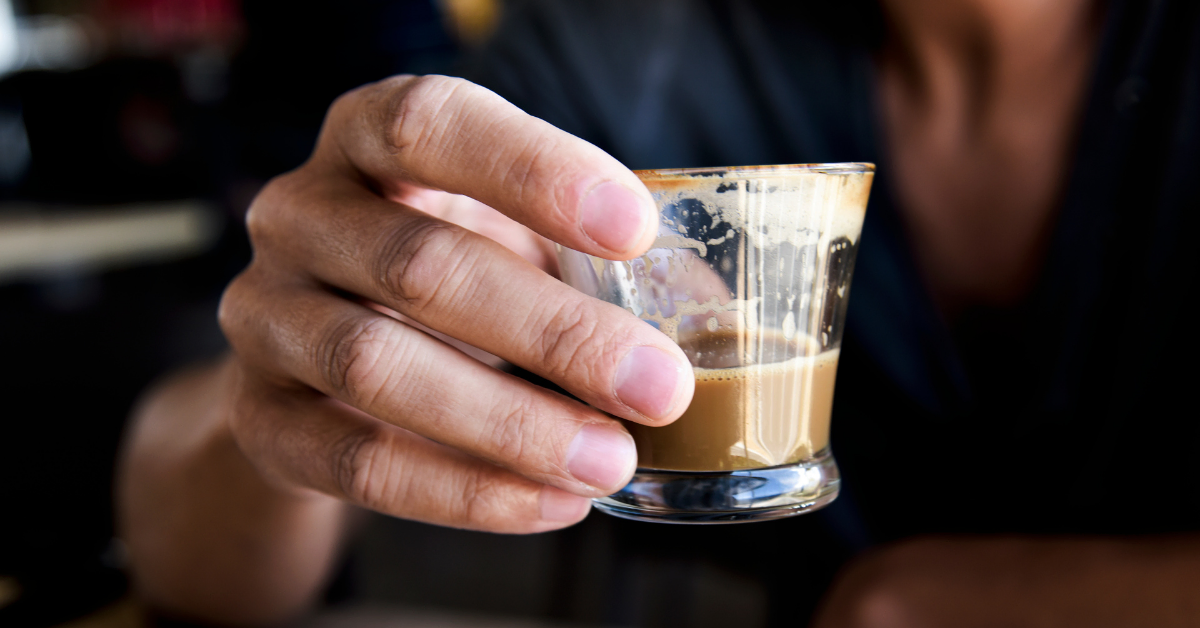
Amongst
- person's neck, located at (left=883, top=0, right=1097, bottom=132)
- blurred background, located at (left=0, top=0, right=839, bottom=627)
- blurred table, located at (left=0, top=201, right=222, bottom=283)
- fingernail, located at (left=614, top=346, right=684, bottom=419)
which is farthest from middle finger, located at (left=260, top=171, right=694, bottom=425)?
blurred table, located at (left=0, top=201, right=222, bottom=283)

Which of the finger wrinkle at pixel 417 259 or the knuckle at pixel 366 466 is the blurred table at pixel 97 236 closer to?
the knuckle at pixel 366 466

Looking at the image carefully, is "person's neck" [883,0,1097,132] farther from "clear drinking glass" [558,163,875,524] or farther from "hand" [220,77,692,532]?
"hand" [220,77,692,532]

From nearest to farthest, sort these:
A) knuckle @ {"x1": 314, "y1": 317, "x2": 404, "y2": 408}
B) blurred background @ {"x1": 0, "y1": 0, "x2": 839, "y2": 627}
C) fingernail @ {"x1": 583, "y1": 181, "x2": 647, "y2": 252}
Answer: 1. fingernail @ {"x1": 583, "y1": 181, "x2": 647, "y2": 252}
2. knuckle @ {"x1": 314, "y1": 317, "x2": 404, "y2": 408}
3. blurred background @ {"x1": 0, "y1": 0, "x2": 839, "y2": 627}

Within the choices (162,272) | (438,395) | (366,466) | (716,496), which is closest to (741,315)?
(716,496)

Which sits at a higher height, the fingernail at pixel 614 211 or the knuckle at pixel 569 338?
the fingernail at pixel 614 211

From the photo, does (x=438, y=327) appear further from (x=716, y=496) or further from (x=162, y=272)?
(x=162, y=272)

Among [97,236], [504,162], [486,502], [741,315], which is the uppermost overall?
[504,162]

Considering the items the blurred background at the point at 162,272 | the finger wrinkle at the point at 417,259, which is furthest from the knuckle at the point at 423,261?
the blurred background at the point at 162,272
